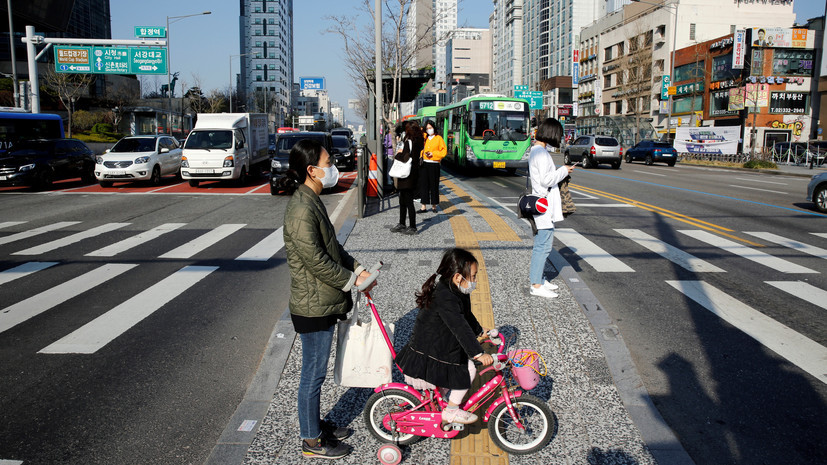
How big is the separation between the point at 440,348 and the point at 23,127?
83.2 ft

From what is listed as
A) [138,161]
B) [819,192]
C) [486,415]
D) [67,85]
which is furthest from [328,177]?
[67,85]

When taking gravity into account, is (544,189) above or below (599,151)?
below

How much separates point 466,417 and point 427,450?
1.09 feet

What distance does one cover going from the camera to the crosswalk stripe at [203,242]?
9.07 meters

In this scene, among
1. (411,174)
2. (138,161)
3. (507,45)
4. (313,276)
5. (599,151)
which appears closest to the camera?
(313,276)

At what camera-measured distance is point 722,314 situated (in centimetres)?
605

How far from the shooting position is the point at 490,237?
934 cm

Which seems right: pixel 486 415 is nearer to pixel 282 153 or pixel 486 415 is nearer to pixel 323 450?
pixel 323 450

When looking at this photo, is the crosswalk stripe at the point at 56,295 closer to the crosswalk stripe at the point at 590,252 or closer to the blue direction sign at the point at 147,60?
the crosswalk stripe at the point at 590,252

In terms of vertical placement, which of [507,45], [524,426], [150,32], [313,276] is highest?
[507,45]

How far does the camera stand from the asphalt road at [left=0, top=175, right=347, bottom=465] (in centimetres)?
373

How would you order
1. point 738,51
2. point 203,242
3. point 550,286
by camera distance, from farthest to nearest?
point 738,51
point 203,242
point 550,286

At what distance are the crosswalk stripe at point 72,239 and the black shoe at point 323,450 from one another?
785 cm

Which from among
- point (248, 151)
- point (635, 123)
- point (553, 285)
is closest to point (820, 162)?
point (635, 123)
